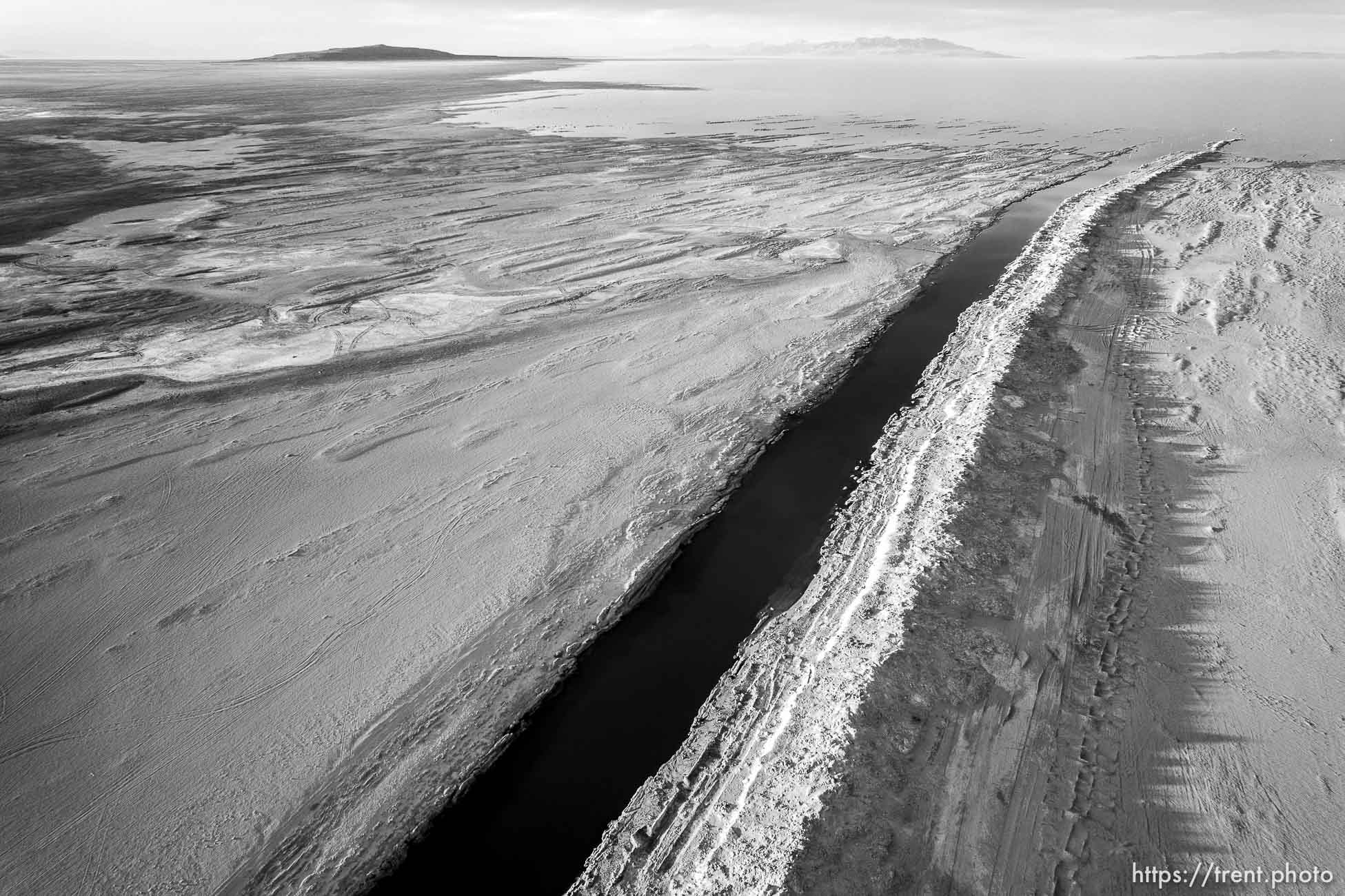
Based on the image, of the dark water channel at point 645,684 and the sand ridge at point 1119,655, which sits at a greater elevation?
the sand ridge at point 1119,655

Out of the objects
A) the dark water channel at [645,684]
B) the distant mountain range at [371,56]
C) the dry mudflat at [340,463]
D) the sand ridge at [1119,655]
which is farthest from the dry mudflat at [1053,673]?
the distant mountain range at [371,56]

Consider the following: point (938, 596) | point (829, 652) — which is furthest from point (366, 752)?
point (938, 596)

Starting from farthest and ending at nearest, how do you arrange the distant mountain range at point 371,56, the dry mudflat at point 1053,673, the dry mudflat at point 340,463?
the distant mountain range at point 371,56
the dry mudflat at point 340,463
the dry mudflat at point 1053,673

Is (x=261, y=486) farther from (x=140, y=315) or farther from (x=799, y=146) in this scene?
(x=799, y=146)

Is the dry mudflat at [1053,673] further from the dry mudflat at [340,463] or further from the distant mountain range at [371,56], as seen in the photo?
the distant mountain range at [371,56]

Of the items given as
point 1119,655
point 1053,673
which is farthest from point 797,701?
point 1119,655

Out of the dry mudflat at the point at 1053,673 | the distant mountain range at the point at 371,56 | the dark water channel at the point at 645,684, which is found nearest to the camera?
the dry mudflat at the point at 1053,673

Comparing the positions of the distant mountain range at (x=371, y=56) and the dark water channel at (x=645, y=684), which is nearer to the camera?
the dark water channel at (x=645, y=684)

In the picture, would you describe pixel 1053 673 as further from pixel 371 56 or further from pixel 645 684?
pixel 371 56
